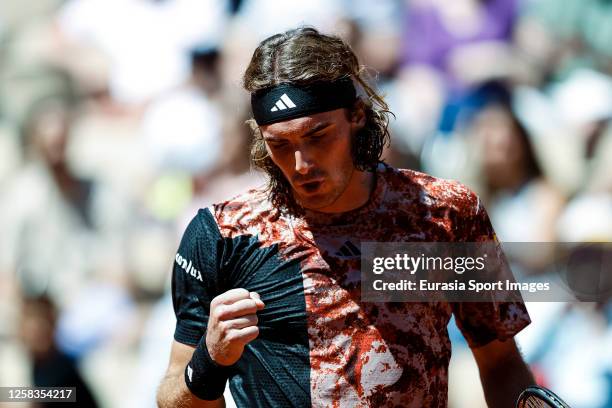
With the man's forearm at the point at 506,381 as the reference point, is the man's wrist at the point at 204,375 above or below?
above

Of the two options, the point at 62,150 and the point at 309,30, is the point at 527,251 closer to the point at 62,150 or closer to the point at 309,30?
the point at 309,30

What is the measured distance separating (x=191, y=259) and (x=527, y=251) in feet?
8.93

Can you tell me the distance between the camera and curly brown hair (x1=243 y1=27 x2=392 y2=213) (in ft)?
8.86

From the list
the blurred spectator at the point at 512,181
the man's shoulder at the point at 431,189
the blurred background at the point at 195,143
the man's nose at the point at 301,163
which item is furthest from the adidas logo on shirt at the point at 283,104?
the blurred spectator at the point at 512,181

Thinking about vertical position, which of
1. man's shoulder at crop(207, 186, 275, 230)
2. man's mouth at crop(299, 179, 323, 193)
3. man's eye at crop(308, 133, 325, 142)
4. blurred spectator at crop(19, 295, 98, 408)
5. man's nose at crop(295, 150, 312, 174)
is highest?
man's eye at crop(308, 133, 325, 142)

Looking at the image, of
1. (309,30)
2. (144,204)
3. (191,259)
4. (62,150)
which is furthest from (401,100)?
(191,259)

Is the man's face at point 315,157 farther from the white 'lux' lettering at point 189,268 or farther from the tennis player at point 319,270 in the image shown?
the white 'lux' lettering at point 189,268

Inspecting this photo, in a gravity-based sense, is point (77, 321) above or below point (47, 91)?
below

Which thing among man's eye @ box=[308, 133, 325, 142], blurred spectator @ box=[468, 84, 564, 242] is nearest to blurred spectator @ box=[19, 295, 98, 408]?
blurred spectator @ box=[468, 84, 564, 242]

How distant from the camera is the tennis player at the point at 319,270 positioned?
98.6 inches

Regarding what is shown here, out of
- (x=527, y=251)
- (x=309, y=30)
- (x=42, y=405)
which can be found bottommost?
(x=42, y=405)

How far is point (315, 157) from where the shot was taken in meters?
2.56

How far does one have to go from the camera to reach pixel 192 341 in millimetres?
2691

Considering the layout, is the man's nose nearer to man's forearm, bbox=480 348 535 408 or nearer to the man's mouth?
the man's mouth
